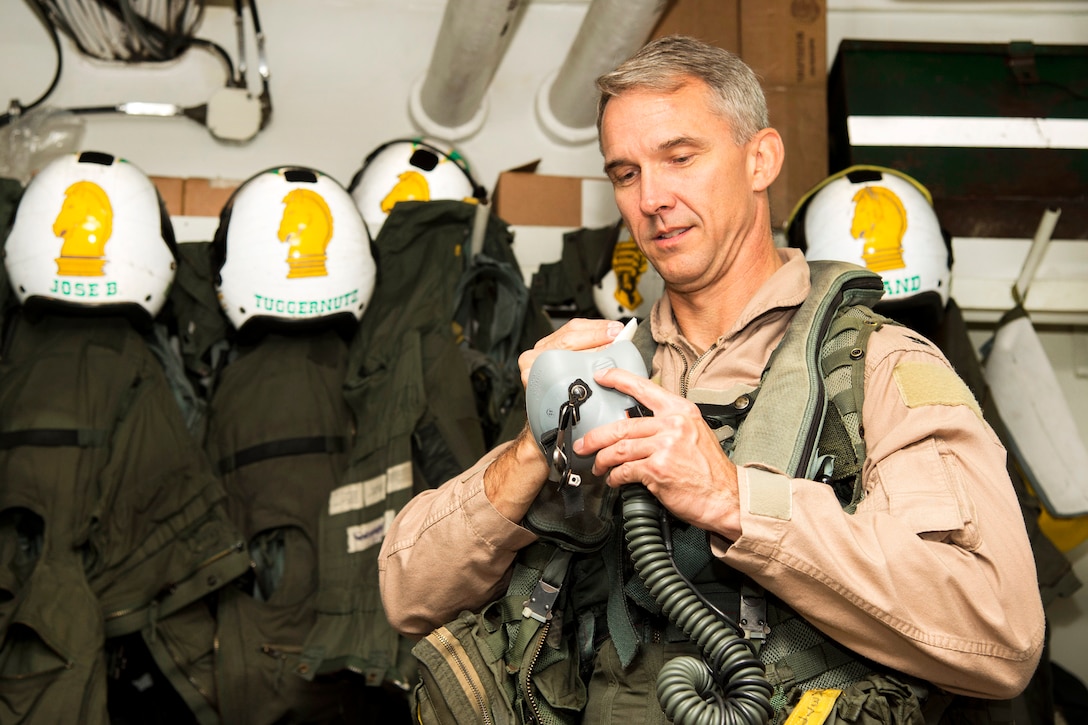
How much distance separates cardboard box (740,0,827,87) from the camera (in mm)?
3967

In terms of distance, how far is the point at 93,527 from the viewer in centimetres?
304

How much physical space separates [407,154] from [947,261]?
1.82 m

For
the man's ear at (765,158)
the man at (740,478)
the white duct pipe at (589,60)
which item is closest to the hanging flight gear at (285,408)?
the white duct pipe at (589,60)

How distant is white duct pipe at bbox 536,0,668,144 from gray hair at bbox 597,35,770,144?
114cm

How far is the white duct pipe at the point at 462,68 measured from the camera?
→ 377cm

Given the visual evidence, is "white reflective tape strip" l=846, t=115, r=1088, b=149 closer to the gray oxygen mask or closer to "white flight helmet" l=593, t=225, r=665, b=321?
"white flight helmet" l=593, t=225, r=665, b=321

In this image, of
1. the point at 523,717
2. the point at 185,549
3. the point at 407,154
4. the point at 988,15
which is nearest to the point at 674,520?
the point at 523,717

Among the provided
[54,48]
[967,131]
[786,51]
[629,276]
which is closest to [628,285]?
[629,276]

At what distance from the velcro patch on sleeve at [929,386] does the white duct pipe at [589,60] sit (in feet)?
5.66

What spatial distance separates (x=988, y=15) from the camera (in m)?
4.62

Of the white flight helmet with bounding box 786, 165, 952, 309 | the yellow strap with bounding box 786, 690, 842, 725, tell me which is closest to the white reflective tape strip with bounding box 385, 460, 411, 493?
the white flight helmet with bounding box 786, 165, 952, 309

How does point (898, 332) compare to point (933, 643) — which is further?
point (898, 332)

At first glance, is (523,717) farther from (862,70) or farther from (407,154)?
(862,70)

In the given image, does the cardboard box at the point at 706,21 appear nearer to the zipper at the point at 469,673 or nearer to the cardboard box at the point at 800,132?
the cardboard box at the point at 800,132
